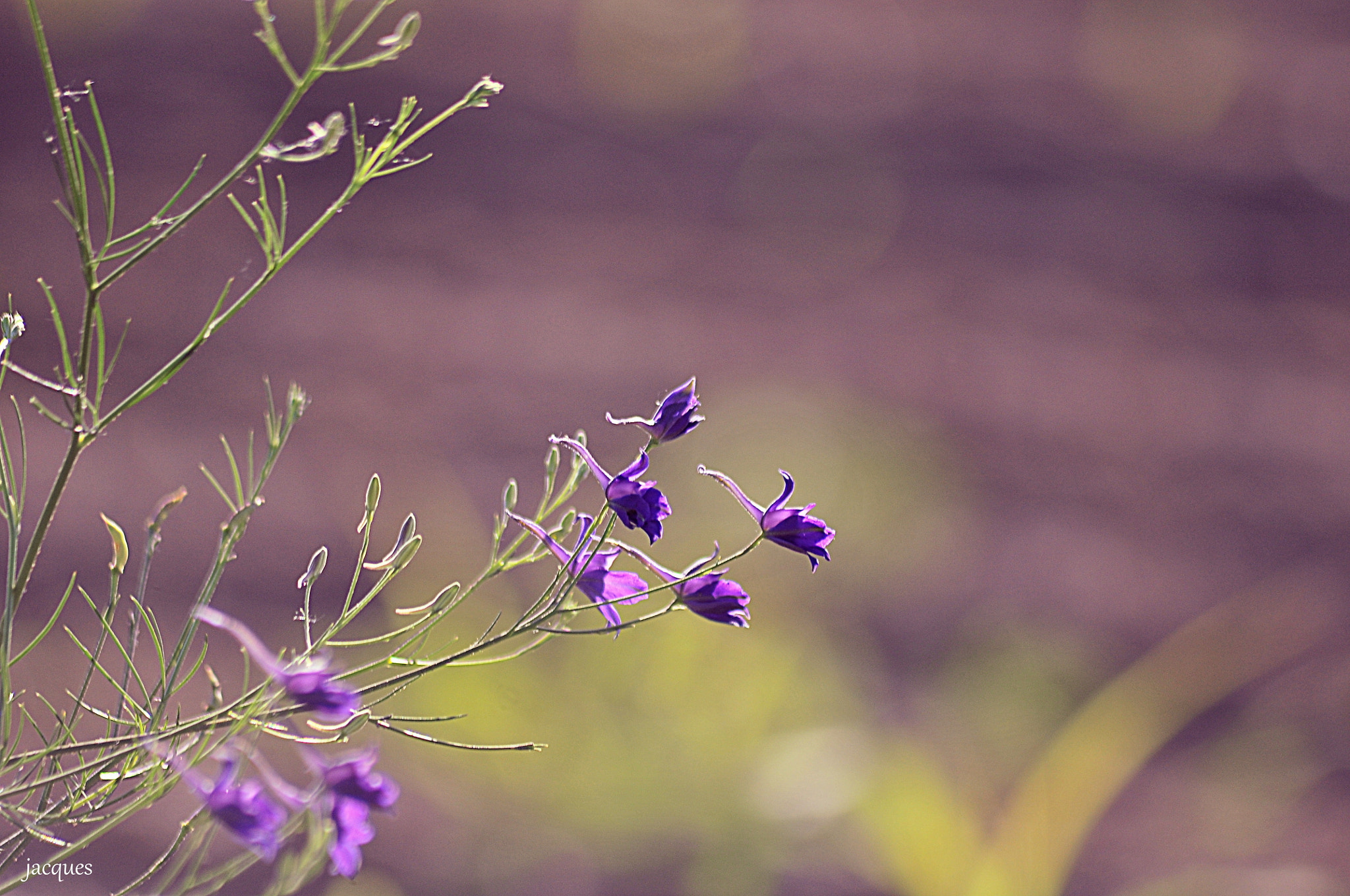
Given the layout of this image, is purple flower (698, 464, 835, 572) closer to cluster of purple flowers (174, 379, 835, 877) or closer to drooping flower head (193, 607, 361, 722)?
cluster of purple flowers (174, 379, 835, 877)

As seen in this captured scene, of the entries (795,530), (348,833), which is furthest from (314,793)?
(795,530)

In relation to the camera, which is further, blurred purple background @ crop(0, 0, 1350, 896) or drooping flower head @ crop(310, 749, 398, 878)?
blurred purple background @ crop(0, 0, 1350, 896)

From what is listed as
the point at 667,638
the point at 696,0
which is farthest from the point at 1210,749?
the point at 696,0

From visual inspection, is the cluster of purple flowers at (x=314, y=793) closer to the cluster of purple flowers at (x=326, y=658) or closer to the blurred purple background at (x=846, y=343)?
the cluster of purple flowers at (x=326, y=658)

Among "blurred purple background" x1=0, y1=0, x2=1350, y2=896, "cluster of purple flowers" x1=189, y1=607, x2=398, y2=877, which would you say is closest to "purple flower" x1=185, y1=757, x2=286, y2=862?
"cluster of purple flowers" x1=189, y1=607, x2=398, y2=877

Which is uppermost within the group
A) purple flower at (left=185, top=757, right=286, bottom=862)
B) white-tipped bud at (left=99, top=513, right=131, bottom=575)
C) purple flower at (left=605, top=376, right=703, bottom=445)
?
purple flower at (left=605, top=376, right=703, bottom=445)

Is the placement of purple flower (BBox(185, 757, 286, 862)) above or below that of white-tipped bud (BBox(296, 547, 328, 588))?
below
